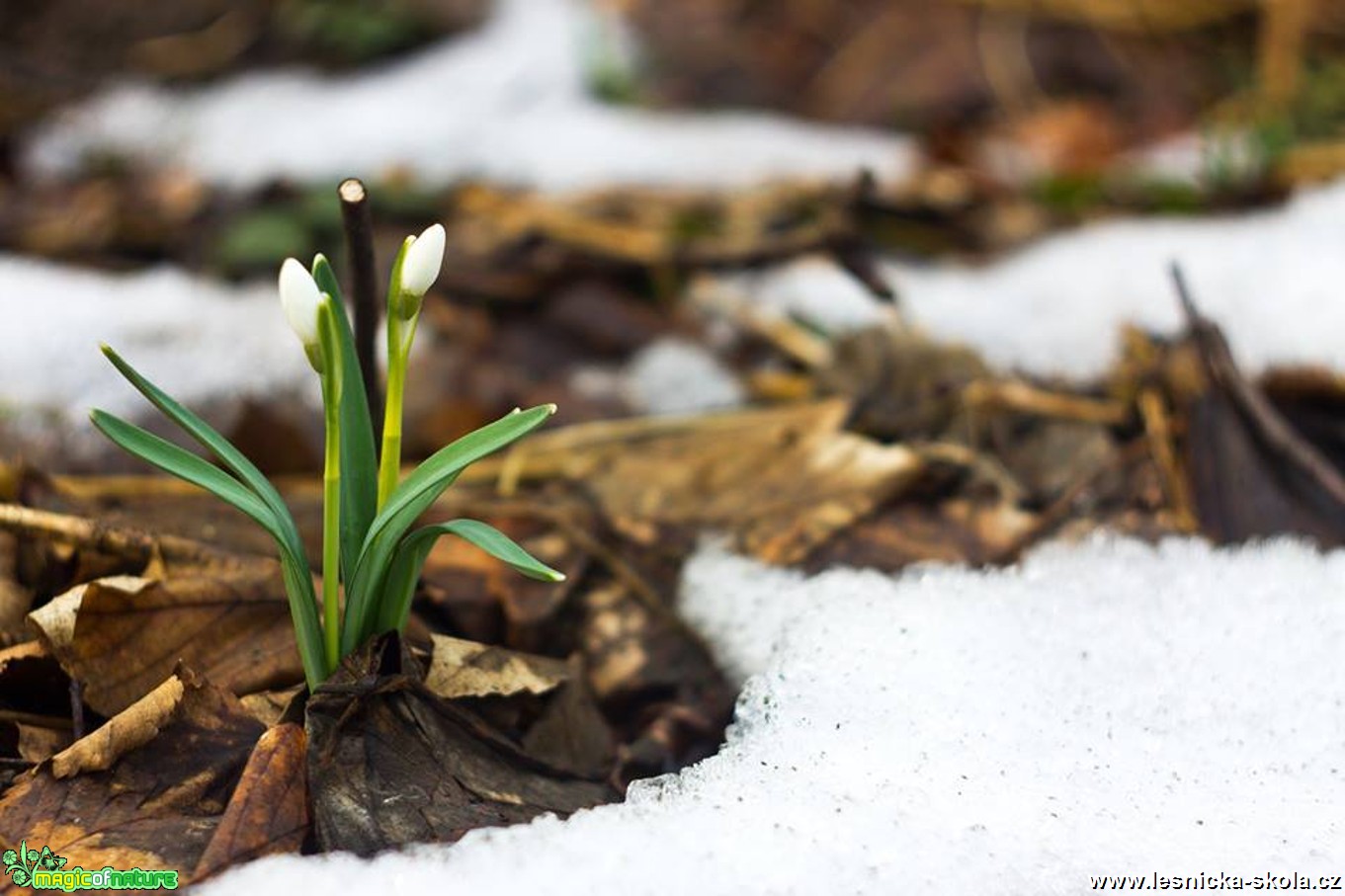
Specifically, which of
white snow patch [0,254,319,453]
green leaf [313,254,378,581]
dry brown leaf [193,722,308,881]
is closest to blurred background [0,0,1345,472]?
white snow patch [0,254,319,453]

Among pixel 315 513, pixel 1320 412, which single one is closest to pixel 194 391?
pixel 315 513

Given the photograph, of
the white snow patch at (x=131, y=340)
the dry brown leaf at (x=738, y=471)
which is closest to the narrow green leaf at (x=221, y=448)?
the dry brown leaf at (x=738, y=471)

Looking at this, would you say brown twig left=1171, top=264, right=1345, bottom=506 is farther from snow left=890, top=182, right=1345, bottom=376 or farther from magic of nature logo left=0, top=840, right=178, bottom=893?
magic of nature logo left=0, top=840, right=178, bottom=893

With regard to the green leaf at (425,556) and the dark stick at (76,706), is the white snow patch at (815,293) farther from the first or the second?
the dark stick at (76,706)

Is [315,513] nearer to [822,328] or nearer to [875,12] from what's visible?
[822,328]

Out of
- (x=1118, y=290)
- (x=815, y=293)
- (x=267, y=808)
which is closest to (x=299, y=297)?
(x=267, y=808)

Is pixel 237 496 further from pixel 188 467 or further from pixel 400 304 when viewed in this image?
pixel 400 304
